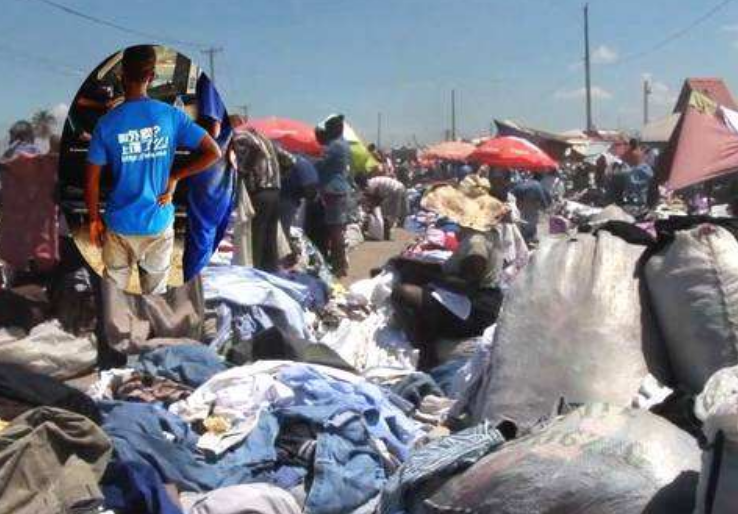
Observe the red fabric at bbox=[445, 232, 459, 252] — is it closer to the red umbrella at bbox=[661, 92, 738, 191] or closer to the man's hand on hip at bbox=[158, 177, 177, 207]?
the red umbrella at bbox=[661, 92, 738, 191]

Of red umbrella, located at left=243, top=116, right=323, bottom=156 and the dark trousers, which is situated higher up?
red umbrella, located at left=243, top=116, right=323, bottom=156

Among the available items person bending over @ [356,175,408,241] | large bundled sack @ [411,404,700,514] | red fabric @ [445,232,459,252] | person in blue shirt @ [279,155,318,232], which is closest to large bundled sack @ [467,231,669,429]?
large bundled sack @ [411,404,700,514]

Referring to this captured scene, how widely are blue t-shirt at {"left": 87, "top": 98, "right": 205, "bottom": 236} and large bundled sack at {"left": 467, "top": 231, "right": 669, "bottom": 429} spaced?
4.60 ft

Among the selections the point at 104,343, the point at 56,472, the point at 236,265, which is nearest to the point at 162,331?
the point at 104,343

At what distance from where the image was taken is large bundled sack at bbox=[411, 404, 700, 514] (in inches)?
96.9

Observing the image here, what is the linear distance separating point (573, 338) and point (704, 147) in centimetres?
659

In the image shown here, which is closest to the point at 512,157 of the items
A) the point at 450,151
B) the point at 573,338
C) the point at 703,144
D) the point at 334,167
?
the point at 703,144

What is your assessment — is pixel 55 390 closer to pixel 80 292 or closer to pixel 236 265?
pixel 80 292

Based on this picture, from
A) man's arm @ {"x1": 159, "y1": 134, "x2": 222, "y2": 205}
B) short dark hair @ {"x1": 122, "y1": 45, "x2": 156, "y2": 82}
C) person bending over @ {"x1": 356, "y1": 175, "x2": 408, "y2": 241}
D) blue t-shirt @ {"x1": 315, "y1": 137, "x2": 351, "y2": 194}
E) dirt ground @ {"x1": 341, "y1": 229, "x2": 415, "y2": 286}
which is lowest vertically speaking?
dirt ground @ {"x1": 341, "y1": 229, "x2": 415, "y2": 286}

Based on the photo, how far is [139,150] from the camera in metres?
2.83

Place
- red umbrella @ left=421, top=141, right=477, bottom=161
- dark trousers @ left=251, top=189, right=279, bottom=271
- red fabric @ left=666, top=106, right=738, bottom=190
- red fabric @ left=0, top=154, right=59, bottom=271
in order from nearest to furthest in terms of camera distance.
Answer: red fabric @ left=0, top=154, right=59, bottom=271 → dark trousers @ left=251, top=189, right=279, bottom=271 → red fabric @ left=666, top=106, right=738, bottom=190 → red umbrella @ left=421, top=141, right=477, bottom=161

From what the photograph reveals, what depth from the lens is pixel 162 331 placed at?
5664 mm

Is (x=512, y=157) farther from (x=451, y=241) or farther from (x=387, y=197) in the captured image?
(x=451, y=241)

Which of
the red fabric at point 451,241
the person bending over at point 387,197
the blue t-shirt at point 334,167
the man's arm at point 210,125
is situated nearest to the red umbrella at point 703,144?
the blue t-shirt at point 334,167
